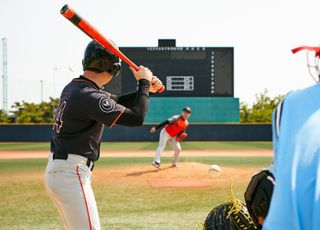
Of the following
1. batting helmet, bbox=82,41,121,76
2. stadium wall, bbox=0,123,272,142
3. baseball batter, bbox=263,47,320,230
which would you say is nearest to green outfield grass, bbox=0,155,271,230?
batting helmet, bbox=82,41,121,76

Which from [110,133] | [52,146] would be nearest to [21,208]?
[52,146]

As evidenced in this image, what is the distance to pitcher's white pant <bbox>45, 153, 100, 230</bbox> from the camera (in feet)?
9.81

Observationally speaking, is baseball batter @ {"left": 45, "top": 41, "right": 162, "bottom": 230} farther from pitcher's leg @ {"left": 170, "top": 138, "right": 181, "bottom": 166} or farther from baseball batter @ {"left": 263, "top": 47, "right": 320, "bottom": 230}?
pitcher's leg @ {"left": 170, "top": 138, "right": 181, "bottom": 166}

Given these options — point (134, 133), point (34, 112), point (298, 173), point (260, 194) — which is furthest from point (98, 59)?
point (34, 112)

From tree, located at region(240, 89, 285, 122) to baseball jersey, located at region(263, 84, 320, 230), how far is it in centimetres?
3966

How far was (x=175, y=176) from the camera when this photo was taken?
34.5 feet

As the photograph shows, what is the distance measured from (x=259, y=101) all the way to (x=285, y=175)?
4490cm

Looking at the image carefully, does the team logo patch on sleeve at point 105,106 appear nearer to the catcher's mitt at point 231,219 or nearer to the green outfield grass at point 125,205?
the catcher's mitt at point 231,219

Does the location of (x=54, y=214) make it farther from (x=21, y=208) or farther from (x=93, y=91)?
(x=93, y=91)

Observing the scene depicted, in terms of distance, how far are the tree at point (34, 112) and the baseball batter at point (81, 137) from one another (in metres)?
35.2

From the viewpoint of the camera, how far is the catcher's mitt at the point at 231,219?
106 inches

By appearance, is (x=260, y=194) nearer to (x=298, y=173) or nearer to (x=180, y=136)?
(x=298, y=173)

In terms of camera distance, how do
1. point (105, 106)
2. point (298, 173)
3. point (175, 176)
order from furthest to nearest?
point (175, 176)
point (105, 106)
point (298, 173)

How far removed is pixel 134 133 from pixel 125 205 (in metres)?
20.4
